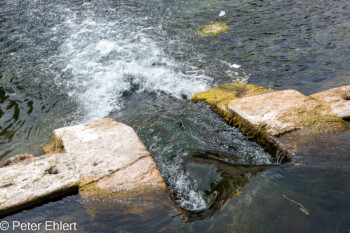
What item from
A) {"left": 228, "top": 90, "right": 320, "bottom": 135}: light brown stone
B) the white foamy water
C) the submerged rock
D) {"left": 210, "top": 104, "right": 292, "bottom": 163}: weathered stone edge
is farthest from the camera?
the white foamy water

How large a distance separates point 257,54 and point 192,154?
4.59m

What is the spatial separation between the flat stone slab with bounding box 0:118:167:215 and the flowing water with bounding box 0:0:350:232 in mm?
186

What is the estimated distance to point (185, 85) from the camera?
265 inches

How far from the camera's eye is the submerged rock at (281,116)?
4.00 m

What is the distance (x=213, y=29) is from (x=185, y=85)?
349 cm

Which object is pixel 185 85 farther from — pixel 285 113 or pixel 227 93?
pixel 285 113

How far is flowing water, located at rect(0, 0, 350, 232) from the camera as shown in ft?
10.1

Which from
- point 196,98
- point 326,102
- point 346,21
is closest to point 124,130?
point 196,98

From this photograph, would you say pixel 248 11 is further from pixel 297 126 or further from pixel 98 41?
pixel 297 126

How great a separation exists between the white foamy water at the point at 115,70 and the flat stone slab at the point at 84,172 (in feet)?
6.96

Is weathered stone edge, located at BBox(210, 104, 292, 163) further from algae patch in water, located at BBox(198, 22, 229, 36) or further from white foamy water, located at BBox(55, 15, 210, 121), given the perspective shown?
algae patch in water, located at BBox(198, 22, 229, 36)

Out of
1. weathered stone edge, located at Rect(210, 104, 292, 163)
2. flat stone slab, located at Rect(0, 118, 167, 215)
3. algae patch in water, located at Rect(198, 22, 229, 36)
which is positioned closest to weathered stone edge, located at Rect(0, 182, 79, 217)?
flat stone slab, located at Rect(0, 118, 167, 215)

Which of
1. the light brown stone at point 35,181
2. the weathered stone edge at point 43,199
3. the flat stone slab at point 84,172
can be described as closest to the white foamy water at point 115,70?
the flat stone slab at point 84,172

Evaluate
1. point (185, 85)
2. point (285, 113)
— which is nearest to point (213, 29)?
point (185, 85)
